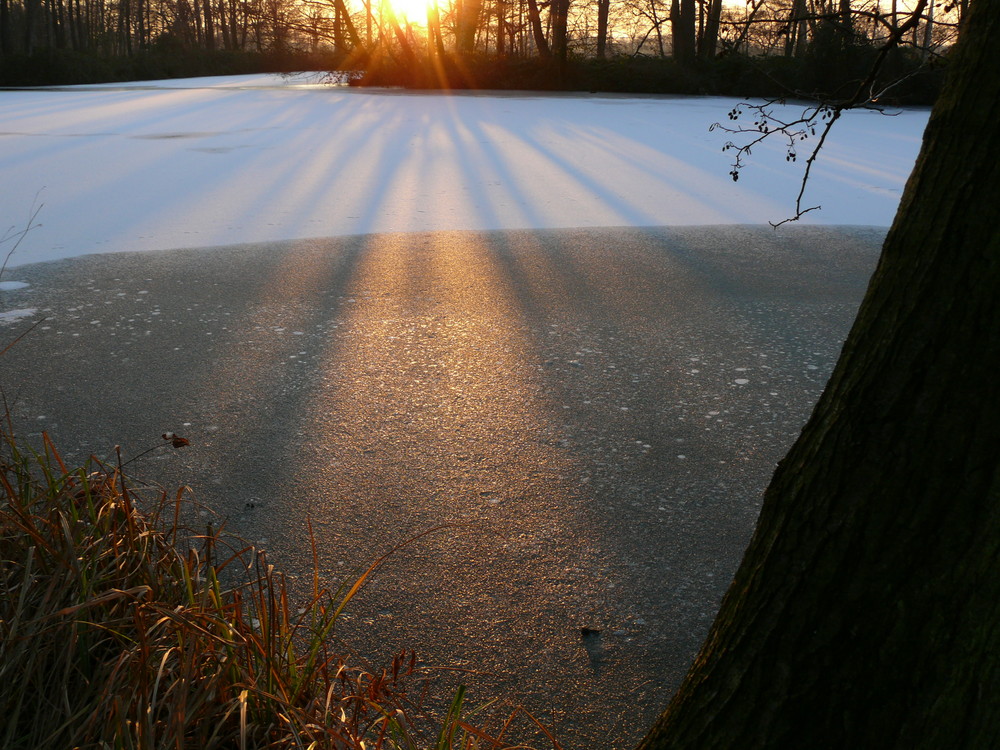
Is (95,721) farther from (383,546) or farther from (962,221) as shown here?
(962,221)

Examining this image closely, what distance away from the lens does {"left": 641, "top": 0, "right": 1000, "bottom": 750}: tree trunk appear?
1.49m

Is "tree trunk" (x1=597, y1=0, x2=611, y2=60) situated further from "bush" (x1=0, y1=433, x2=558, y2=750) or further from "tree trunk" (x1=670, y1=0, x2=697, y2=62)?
"bush" (x1=0, y1=433, x2=558, y2=750)

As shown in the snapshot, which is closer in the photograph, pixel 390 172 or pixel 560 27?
pixel 390 172

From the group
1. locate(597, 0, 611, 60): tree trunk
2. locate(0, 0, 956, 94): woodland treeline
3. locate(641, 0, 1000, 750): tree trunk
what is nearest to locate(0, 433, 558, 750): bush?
locate(641, 0, 1000, 750): tree trunk

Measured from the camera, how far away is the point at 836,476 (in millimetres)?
1636

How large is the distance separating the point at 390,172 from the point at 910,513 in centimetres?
1039

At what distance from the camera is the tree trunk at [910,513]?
149 cm

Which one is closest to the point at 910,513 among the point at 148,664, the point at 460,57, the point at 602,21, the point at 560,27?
the point at 148,664

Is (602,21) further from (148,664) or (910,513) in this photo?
(910,513)

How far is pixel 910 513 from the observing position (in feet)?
5.05

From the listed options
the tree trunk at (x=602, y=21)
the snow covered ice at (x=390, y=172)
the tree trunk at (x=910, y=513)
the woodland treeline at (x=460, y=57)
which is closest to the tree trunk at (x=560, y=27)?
the woodland treeline at (x=460, y=57)

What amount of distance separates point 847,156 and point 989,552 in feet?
42.1

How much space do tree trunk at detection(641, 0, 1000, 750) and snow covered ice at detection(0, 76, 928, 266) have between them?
7.02 m

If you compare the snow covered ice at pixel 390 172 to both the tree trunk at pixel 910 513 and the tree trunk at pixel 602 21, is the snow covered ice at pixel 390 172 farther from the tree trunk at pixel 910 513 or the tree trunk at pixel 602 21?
the tree trunk at pixel 602 21
